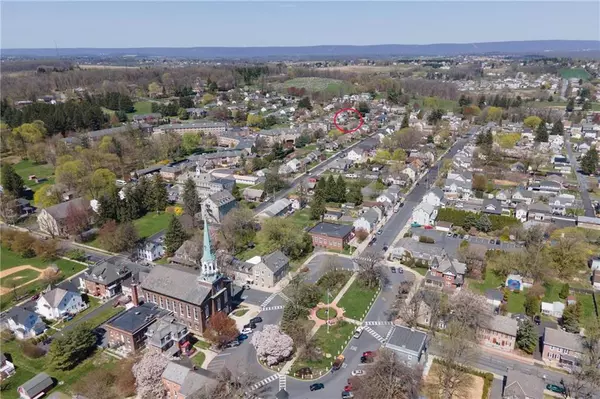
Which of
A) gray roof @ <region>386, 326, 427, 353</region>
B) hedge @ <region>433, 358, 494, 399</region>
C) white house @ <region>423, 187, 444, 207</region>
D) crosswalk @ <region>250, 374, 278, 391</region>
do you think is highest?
white house @ <region>423, 187, 444, 207</region>

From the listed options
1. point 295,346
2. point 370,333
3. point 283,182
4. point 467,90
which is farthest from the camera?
point 467,90

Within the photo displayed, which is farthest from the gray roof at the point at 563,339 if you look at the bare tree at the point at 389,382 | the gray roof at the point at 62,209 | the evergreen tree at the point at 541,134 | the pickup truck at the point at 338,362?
the evergreen tree at the point at 541,134

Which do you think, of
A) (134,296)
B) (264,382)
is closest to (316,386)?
(264,382)

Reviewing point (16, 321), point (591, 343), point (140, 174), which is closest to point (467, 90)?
point (140, 174)

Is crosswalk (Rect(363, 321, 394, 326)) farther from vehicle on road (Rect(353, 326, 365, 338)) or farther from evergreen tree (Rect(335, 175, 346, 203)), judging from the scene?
evergreen tree (Rect(335, 175, 346, 203))

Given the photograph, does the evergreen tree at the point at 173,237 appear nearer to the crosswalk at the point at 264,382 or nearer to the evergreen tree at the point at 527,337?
the crosswalk at the point at 264,382

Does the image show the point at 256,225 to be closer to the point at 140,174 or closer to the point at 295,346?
the point at 295,346

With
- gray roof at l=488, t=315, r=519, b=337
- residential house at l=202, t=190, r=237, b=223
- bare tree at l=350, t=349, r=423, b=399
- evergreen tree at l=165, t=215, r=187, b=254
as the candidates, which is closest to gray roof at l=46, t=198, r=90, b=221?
evergreen tree at l=165, t=215, r=187, b=254
